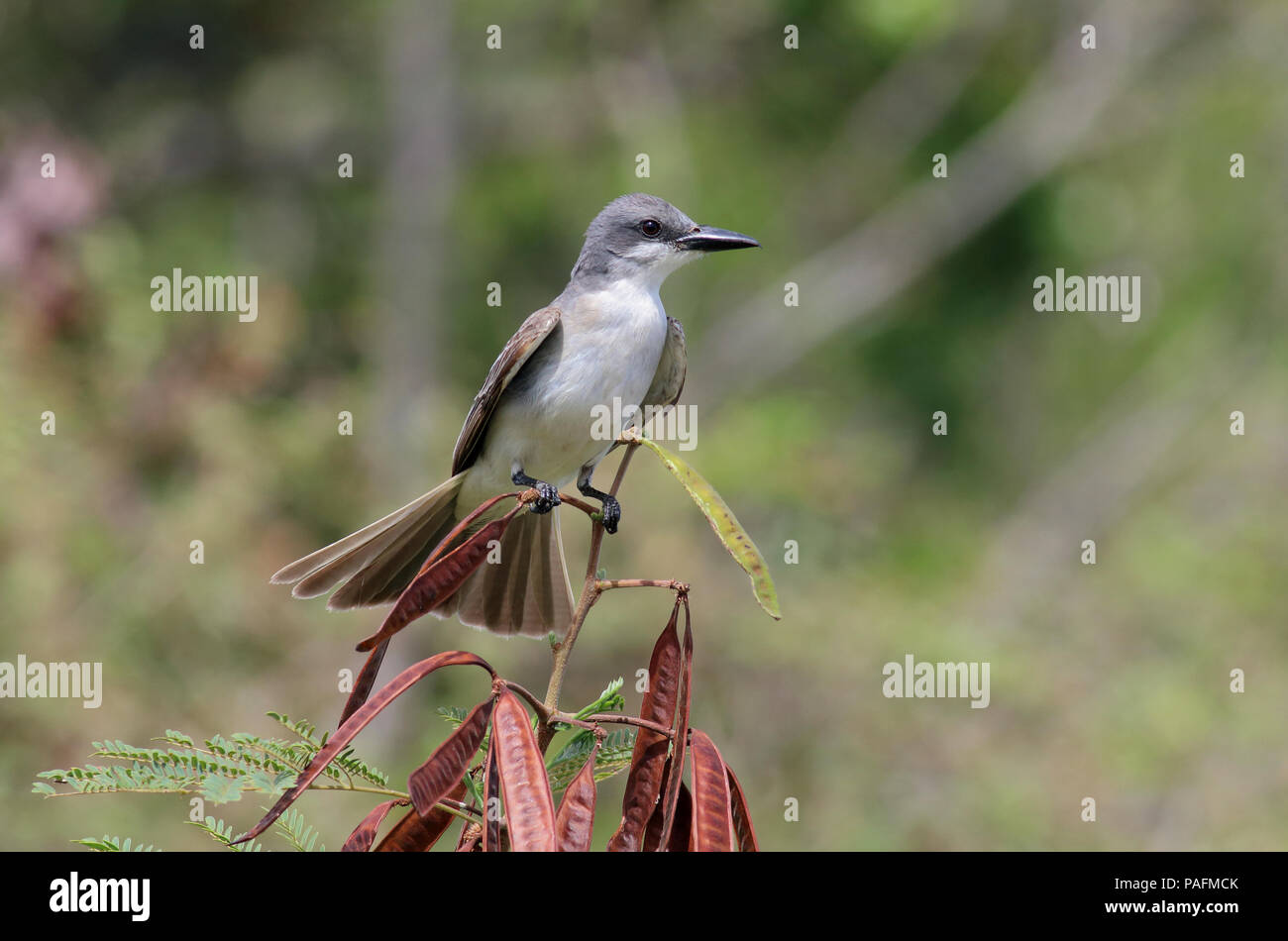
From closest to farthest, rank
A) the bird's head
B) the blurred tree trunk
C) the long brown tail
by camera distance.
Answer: the long brown tail, the bird's head, the blurred tree trunk

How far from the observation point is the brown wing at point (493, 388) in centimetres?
380

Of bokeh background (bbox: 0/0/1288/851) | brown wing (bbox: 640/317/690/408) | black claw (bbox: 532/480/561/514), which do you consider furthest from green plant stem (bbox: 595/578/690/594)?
bokeh background (bbox: 0/0/1288/851)

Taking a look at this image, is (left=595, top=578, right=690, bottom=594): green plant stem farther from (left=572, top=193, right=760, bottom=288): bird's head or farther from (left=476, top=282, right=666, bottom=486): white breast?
(left=572, top=193, right=760, bottom=288): bird's head

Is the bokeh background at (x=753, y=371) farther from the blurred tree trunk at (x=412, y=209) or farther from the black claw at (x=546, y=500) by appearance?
the black claw at (x=546, y=500)

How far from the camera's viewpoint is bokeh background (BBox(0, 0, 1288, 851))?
266 inches

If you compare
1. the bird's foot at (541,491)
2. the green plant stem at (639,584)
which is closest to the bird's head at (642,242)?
the bird's foot at (541,491)

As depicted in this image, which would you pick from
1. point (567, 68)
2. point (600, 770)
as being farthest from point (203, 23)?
point (600, 770)

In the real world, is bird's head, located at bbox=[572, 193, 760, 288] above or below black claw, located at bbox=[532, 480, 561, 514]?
above

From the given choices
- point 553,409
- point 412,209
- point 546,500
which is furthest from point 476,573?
point 412,209

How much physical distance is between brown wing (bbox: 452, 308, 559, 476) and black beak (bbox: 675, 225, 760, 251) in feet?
1.90

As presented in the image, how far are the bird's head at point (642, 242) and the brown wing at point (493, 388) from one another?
1.42 ft

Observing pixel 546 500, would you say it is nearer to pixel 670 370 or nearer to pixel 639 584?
pixel 670 370
